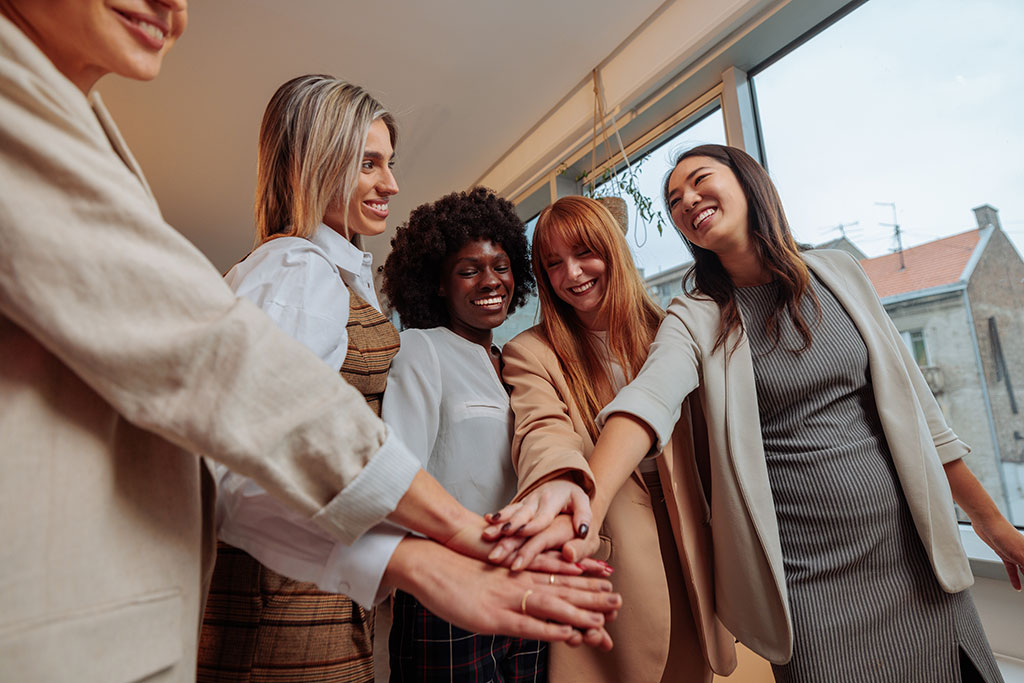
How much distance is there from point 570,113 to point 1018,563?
2570 mm

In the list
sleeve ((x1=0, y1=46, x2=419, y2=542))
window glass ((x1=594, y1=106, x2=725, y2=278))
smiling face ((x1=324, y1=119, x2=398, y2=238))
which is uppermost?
window glass ((x1=594, y1=106, x2=725, y2=278))

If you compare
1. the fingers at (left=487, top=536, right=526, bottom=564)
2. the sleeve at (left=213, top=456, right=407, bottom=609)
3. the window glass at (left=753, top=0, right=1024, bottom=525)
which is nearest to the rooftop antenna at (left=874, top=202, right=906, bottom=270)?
the window glass at (left=753, top=0, right=1024, bottom=525)

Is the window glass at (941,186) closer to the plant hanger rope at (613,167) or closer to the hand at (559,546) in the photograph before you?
the plant hanger rope at (613,167)

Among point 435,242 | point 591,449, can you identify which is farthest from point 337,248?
point 591,449

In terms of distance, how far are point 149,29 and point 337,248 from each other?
0.62m

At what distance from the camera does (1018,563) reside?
1.19 metres

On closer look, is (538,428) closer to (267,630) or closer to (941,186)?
(267,630)

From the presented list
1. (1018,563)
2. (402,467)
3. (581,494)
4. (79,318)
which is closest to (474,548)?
(402,467)

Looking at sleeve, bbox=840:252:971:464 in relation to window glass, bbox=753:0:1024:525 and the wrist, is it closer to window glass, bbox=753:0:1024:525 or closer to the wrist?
window glass, bbox=753:0:1024:525

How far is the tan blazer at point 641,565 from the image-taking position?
1083 mm

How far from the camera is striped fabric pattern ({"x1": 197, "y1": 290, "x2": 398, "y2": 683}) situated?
2.97 ft

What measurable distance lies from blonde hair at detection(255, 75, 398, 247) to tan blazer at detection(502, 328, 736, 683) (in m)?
0.60

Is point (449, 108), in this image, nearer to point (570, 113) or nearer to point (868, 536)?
point (570, 113)

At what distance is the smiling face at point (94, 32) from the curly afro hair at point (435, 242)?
3.24 ft
